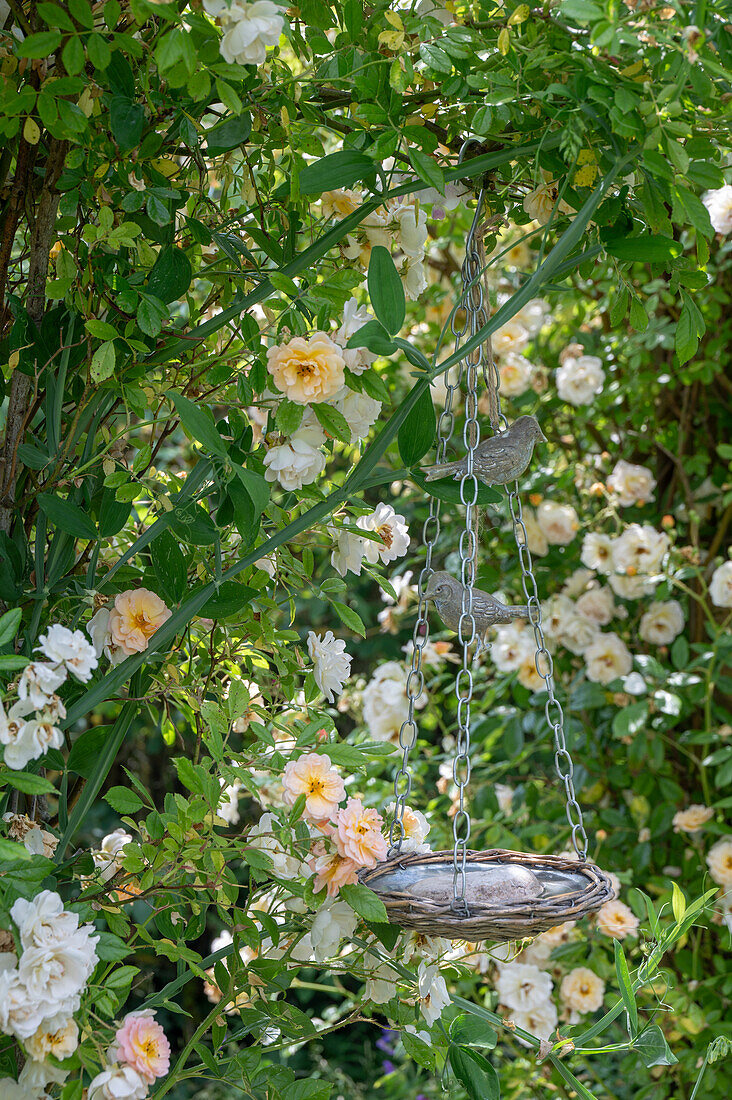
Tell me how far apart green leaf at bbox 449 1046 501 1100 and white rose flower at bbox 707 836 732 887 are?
957mm

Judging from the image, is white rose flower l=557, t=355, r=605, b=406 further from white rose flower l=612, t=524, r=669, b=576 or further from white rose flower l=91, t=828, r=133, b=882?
white rose flower l=91, t=828, r=133, b=882

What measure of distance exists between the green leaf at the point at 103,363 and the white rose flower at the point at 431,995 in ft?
1.85

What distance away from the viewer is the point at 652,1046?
80cm

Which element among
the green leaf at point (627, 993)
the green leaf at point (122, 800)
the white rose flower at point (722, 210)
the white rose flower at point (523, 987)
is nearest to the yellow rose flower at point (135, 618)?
the green leaf at point (122, 800)

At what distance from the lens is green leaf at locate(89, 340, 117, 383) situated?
71 centimetres

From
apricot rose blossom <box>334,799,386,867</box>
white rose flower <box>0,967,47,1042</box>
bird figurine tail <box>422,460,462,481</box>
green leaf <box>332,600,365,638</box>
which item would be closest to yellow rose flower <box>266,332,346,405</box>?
bird figurine tail <box>422,460,462,481</box>

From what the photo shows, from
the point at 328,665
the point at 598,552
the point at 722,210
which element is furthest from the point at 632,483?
the point at 328,665

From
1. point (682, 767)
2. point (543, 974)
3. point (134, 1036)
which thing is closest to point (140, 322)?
point (134, 1036)

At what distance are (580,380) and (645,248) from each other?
1115 mm

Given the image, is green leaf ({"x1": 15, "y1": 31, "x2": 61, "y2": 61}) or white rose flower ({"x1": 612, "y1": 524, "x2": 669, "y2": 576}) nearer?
green leaf ({"x1": 15, "y1": 31, "x2": 61, "y2": 61})

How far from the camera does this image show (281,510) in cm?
81

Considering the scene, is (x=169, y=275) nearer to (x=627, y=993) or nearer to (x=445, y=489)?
(x=445, y=489)

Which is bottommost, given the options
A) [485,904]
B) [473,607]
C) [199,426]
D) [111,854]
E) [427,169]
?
[111,854]

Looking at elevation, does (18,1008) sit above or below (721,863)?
above
